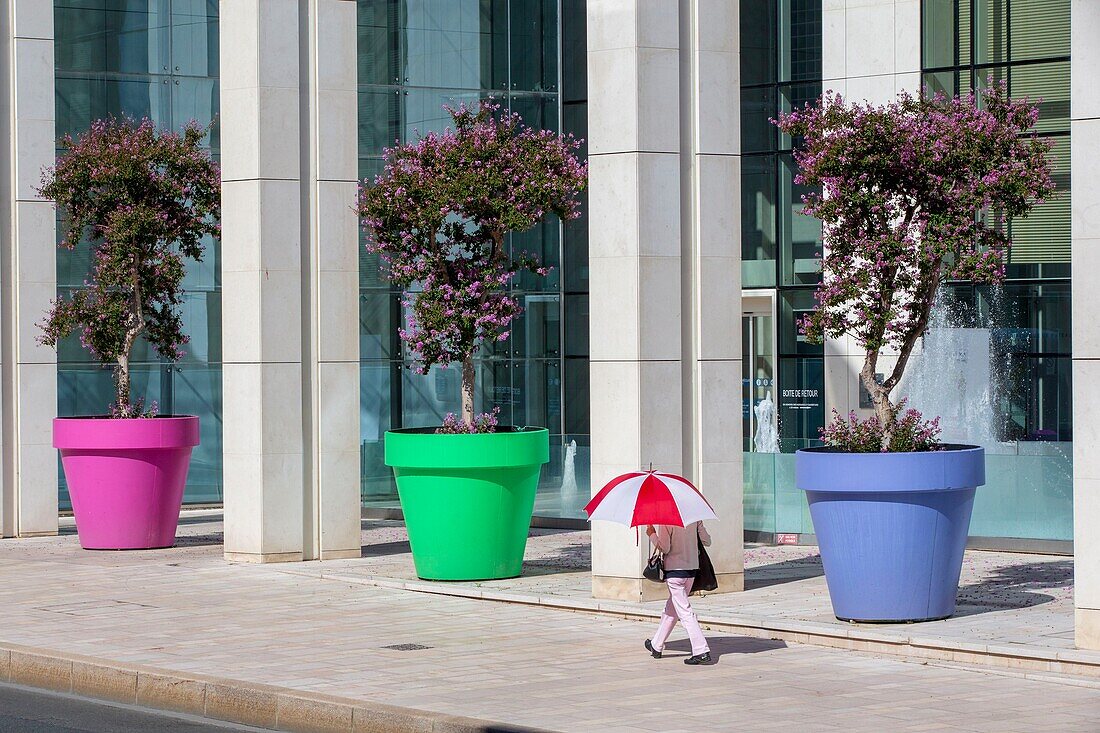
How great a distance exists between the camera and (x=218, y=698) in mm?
10000

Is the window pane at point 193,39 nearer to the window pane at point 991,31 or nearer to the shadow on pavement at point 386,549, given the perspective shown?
the shadow on pavement at point 386,549

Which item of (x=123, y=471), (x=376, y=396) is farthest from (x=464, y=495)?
(x=376, y=396)

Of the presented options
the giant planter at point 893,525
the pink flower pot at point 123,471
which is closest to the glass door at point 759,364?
the pink flower pot at point 123,471

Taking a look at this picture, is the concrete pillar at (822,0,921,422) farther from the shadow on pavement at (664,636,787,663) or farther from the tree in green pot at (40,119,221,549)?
the shadow on pavement at (664,636,787,663)

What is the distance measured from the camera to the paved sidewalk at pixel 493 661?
30.1 ft

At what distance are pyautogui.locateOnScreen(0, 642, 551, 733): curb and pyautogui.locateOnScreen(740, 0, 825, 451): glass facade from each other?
69.0 ft

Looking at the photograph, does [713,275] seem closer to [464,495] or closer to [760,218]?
[464,495]

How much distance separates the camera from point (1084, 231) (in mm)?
10922

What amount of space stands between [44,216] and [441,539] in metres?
8.48

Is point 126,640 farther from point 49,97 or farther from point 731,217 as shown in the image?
point 49,97

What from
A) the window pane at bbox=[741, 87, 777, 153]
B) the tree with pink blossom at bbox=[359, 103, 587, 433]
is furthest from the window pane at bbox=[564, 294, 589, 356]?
the tree with pink blossom at bbox=[359, 103, 587, 433]

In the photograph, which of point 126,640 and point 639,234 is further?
point 639,234

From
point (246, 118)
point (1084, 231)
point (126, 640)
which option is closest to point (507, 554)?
point (126, 640)

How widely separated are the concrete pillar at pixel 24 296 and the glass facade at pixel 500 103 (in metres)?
7.74
